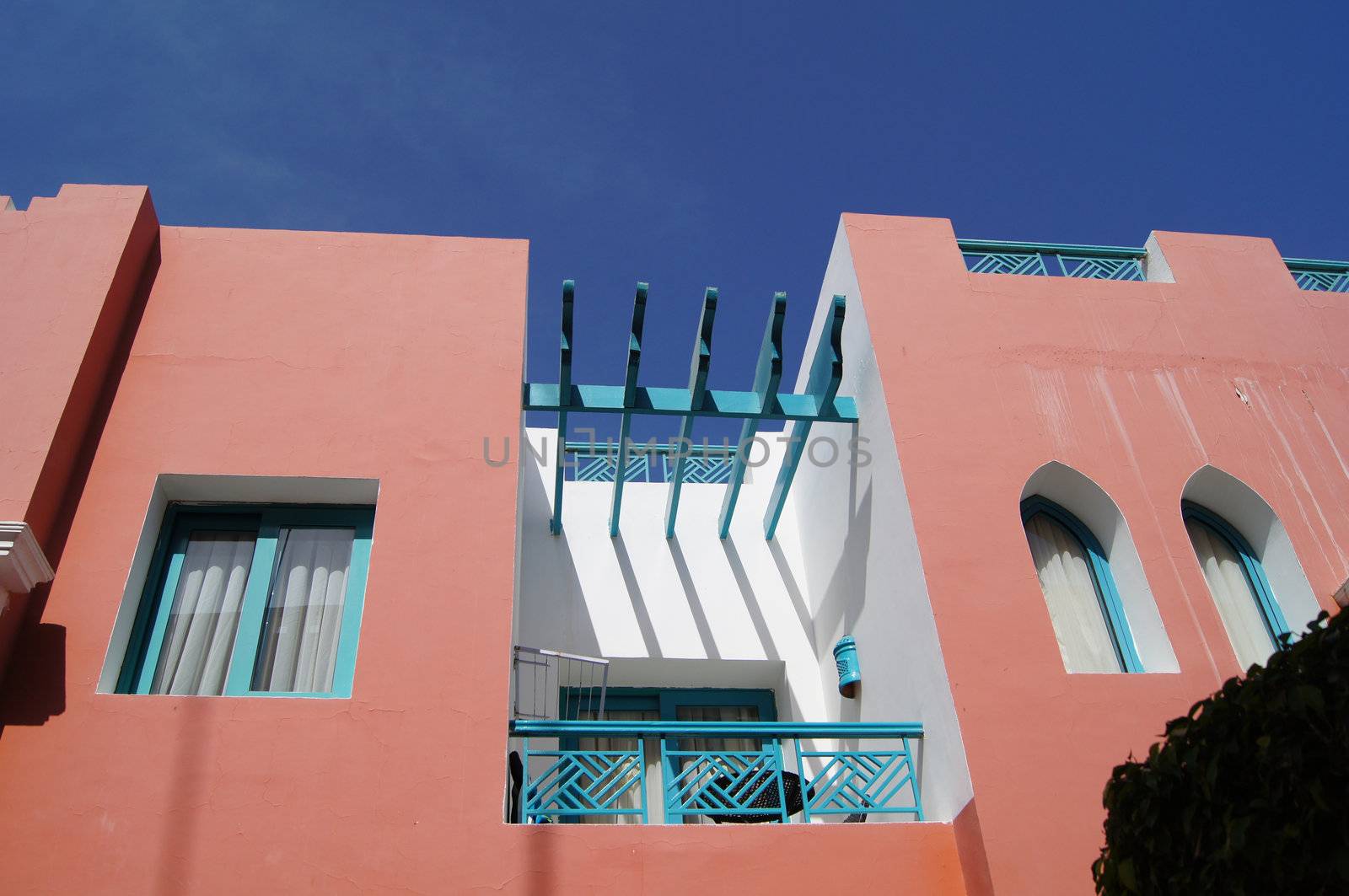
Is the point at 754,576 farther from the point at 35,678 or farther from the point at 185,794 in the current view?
the point at 35,678

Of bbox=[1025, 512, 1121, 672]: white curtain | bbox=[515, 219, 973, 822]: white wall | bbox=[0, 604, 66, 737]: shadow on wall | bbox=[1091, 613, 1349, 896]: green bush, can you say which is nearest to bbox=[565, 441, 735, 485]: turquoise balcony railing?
bbox=[515, 219, 973, 822]: white wall

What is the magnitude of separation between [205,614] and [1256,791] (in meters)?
5.41

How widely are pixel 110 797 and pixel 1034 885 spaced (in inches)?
174

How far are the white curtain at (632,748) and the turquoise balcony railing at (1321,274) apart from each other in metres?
6.25

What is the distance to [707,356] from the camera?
25.0ft

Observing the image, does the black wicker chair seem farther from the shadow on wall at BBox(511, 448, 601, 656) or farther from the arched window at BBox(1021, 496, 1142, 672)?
the shadow on wall at BBox(511, 448, 601, 656)

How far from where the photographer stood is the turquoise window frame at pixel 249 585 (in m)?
6.17

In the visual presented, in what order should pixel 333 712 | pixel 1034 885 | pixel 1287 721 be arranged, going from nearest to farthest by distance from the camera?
pixel 1287 721 < pixel 1034 885 < pixel 333 712

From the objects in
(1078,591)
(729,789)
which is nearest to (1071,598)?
(1078,591)

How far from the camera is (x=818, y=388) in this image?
8406 mm

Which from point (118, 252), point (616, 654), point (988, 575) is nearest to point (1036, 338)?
point (988, 575)

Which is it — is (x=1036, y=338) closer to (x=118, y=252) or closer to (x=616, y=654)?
(x=616, y=654)

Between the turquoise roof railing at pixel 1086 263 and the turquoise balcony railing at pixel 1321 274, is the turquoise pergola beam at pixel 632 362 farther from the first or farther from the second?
the turquoise balcony railing at pixel 1321 274

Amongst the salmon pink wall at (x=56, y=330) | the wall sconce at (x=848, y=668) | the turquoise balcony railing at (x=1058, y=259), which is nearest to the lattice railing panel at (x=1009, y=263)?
the turquoise balcony railing at (x=1058, y=259)
